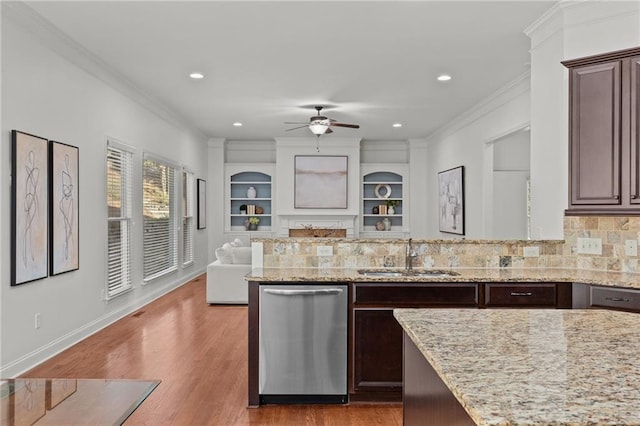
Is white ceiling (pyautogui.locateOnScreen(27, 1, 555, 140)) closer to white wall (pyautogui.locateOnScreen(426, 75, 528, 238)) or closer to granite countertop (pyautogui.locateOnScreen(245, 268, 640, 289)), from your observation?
white wall (pyautogui.locateOnScreen(426, 75, 528, 238))

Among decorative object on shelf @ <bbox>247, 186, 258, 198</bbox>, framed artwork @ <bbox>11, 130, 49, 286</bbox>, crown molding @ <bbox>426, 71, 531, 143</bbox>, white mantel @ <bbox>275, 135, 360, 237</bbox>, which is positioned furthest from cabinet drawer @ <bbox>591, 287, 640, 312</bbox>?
decorative object on shelf @ <bbox>247, 186, 258, 198</bbox>

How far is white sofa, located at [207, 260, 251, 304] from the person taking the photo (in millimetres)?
6531

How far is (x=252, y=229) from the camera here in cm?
1058

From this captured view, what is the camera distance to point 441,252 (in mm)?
3736

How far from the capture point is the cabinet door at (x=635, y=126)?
10.5 ft

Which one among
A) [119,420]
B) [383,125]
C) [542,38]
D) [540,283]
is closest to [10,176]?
[119,420]

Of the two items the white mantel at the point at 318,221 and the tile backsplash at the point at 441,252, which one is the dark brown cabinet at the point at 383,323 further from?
the white mantel at the point at 318,221

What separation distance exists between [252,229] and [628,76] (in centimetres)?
826

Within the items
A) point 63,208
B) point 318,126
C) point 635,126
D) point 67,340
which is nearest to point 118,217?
point 63,208

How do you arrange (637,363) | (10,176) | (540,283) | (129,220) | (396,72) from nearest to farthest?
(637,363) < (540,283) < (10,176) < (396,72) < (129,220)

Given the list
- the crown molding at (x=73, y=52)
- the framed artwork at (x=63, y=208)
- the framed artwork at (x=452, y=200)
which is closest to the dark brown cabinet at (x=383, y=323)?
the framed artwork at (x=63, y=208)

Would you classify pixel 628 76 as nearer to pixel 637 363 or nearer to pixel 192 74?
pixel 637 363

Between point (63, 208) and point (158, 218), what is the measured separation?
2.74m

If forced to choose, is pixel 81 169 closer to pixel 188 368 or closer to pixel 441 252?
pixel 188 368
